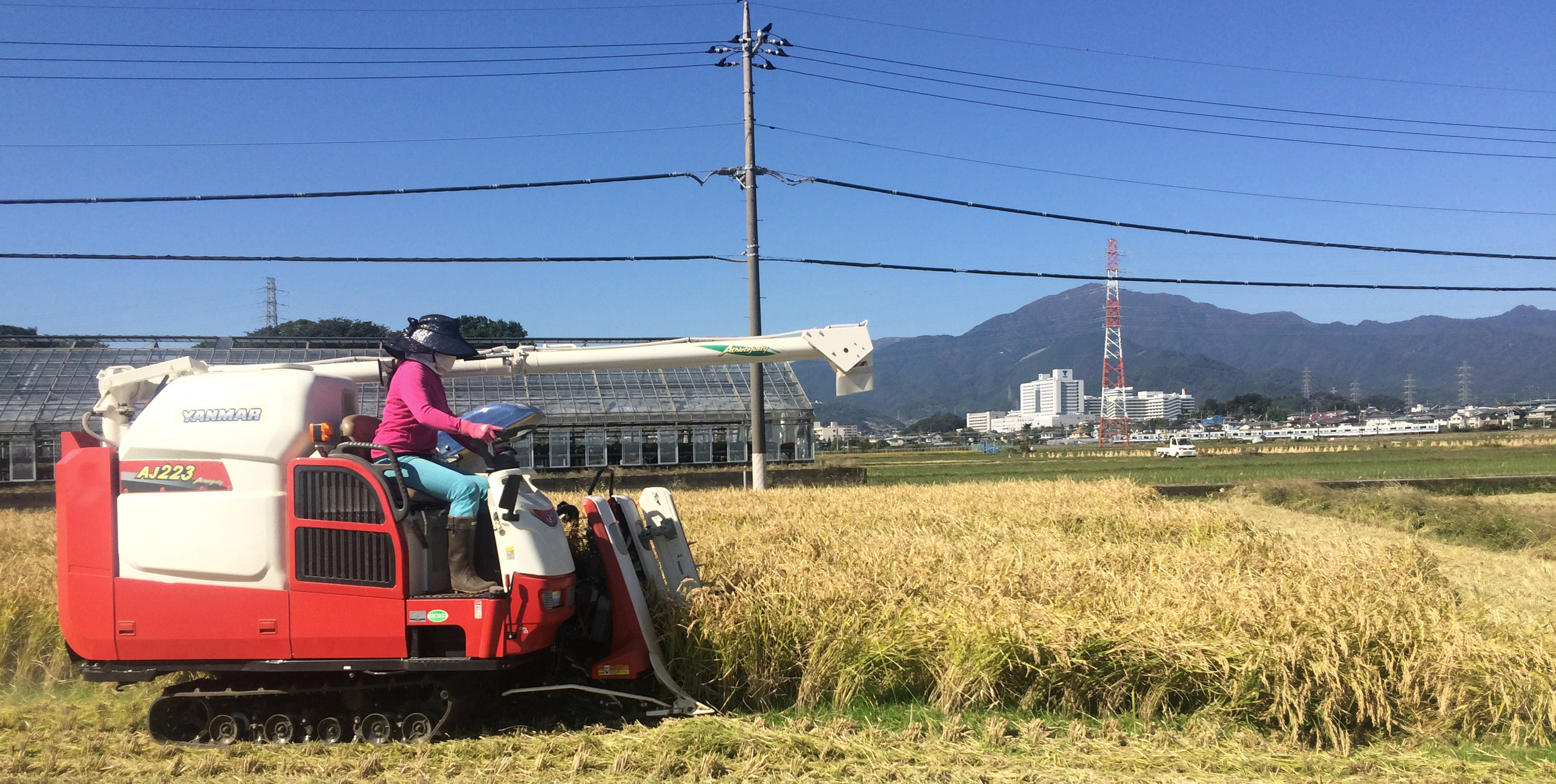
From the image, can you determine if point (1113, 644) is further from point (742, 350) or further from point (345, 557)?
point (345, 557)

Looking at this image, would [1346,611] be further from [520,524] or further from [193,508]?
[193,508]

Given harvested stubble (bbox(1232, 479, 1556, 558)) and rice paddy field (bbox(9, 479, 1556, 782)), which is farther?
harvested stubble (bbox(1232, 479, 1556, 558))

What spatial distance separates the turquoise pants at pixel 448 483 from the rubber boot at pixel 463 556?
0.07m

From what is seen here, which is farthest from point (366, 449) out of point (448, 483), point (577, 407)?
point (577, 407)

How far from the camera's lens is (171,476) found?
5750 mm

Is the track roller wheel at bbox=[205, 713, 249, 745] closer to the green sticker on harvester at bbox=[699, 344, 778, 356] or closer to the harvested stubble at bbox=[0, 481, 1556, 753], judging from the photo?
the harvested stubble at bbox=[0, 481, 1556, 753]

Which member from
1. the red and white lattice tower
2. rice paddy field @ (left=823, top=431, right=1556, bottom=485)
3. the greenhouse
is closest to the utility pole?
rice paddy field @ (left=823, top=431, right=1556, bottom=485)

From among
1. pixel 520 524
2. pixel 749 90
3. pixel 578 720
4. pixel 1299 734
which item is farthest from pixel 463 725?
pixel 749 90

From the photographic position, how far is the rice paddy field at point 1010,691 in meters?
5.43

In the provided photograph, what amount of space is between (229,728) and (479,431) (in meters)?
2.57

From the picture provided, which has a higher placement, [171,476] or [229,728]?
[171,476]

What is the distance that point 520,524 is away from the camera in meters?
5.62

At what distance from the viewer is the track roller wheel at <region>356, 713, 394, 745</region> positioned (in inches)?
229

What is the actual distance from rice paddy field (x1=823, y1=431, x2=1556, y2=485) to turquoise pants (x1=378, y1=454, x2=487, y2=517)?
14.4 meters
